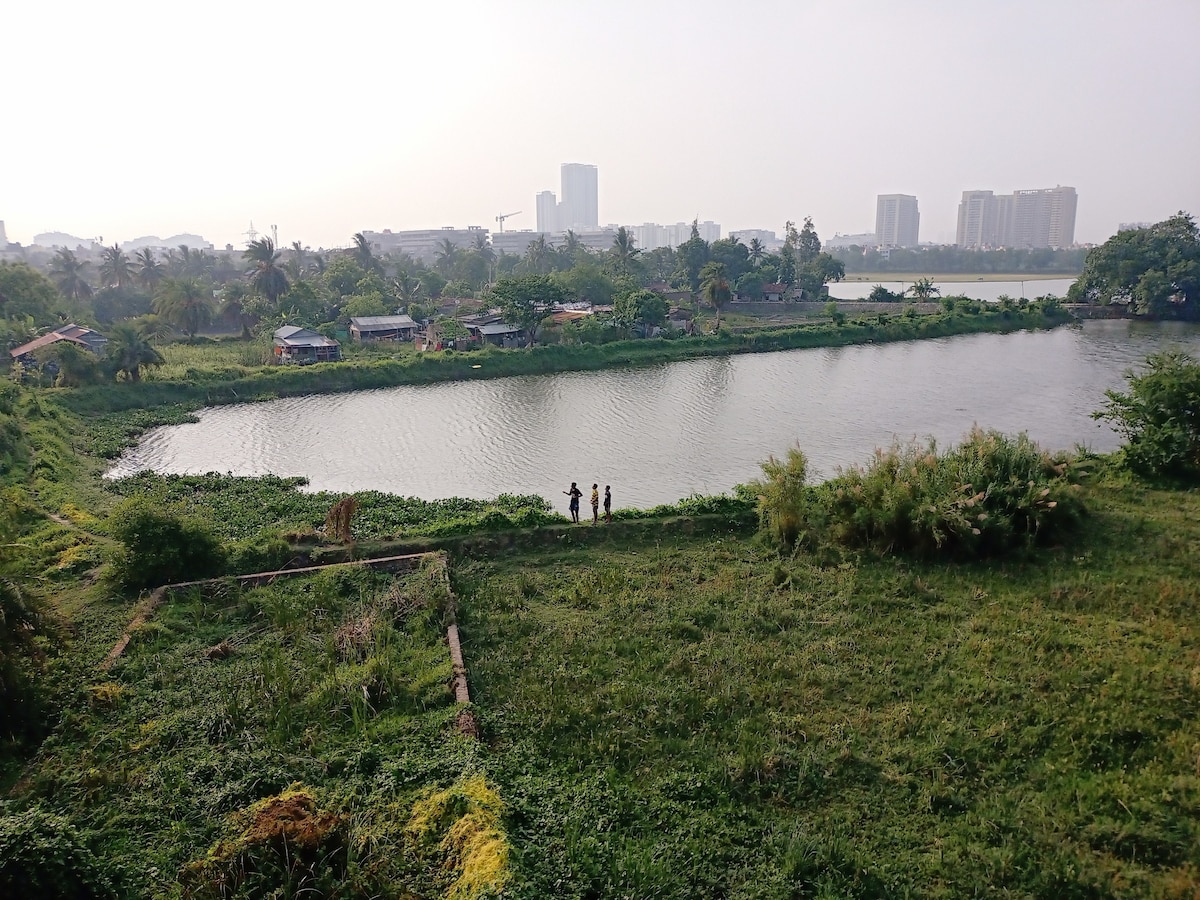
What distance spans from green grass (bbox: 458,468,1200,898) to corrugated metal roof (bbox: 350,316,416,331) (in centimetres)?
2968

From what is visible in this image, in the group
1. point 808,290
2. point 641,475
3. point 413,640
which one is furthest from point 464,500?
point 808,290

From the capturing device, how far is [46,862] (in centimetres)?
525

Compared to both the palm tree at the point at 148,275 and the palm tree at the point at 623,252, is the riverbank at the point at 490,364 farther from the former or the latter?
the palm tree at the point at 148,275

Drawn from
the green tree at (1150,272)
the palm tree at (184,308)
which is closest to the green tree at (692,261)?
the green tree at (1150,272)

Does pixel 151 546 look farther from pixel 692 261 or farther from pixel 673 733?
pixel 692 261

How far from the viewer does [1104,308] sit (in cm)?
4812

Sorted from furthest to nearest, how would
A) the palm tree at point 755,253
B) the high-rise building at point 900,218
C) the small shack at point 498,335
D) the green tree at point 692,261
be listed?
the high-rise building at point 900,218 < the palm tree at point 755,253 < the green tree at point 692,261 < the small shack at point 498,335

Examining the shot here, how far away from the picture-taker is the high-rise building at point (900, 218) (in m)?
182

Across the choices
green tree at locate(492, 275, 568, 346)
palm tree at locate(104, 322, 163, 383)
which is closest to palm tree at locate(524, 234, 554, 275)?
green tree at locate(492, 275, 568, 346)

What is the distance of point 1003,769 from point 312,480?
15.7 m

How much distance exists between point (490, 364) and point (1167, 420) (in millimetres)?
23928

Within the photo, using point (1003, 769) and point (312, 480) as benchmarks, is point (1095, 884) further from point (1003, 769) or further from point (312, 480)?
point (312, 480)

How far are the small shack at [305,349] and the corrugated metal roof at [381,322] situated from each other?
162 inches

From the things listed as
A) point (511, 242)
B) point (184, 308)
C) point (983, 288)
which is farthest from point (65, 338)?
point (511, 242)
